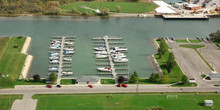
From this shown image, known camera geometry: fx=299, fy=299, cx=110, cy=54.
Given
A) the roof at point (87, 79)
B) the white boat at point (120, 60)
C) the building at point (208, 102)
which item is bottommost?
the building at point (208, 102)

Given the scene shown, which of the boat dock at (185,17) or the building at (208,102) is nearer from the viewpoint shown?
the building at (208,102)

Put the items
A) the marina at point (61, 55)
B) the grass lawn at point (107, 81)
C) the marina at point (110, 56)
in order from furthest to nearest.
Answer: the marina at point (110, 56) → the marina at point (61, 55) → the grass lawn at point (107, 81)

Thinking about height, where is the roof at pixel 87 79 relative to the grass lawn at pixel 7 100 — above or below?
above

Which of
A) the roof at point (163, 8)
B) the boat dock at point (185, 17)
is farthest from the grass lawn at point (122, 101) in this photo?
the roof at point (163, 8)

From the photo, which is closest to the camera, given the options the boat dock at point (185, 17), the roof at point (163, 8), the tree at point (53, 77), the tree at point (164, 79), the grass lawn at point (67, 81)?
the tree at point (53, 77)

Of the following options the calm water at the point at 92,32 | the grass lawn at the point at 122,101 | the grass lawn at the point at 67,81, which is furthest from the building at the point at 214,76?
the grass lawn at the point at 67,81

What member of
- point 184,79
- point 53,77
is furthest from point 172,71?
point 53,77

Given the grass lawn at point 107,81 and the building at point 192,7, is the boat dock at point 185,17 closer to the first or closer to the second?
the building at point 192,7
